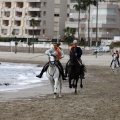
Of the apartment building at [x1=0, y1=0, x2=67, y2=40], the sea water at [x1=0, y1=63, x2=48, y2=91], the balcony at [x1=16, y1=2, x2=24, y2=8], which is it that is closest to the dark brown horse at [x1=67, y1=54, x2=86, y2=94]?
the sea water at [x1=0, y1=63, x2=48, y2=91]

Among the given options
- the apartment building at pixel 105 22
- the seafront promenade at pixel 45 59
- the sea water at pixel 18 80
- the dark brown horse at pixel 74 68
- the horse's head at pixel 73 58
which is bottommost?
the seafront promenade at pixel 45 59

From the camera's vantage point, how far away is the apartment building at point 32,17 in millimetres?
109500

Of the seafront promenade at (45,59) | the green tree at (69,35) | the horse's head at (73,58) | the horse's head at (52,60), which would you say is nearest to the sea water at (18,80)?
the horse's head at (73,58)

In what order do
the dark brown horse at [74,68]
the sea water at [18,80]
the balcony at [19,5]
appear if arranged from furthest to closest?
the balcony at [19,5]
the sea water at [18,80]
the dark brown horse at [74,68]

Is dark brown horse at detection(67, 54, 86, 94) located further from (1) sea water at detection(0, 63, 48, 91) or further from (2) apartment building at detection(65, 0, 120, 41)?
(2) apartment building at detection(65, 0, 120, 41)

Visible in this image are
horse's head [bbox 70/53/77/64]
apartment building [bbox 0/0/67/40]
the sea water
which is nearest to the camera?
horse's head [bbox 70/53/77/64]

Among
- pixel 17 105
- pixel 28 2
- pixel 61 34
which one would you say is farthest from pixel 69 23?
pixel 17 105

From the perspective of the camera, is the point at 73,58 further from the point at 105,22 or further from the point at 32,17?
the point at 32,17

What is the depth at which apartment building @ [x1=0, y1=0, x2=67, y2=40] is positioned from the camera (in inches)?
4311

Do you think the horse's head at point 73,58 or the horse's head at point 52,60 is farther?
the horse's head at point 73,58

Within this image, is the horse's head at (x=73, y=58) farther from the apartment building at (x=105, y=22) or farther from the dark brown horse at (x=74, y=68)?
the apartment building at (x=105, y=22)

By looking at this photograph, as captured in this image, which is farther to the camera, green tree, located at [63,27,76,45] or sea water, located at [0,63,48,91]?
green tree, located at [63,27,76,45]

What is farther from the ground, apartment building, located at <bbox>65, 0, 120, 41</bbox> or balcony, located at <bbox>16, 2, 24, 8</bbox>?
balcony, located at <bbox>16, 2, 24, 8</bbox>

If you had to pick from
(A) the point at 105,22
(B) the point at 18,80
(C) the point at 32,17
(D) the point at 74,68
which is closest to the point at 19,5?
(C) the point at 32,17
